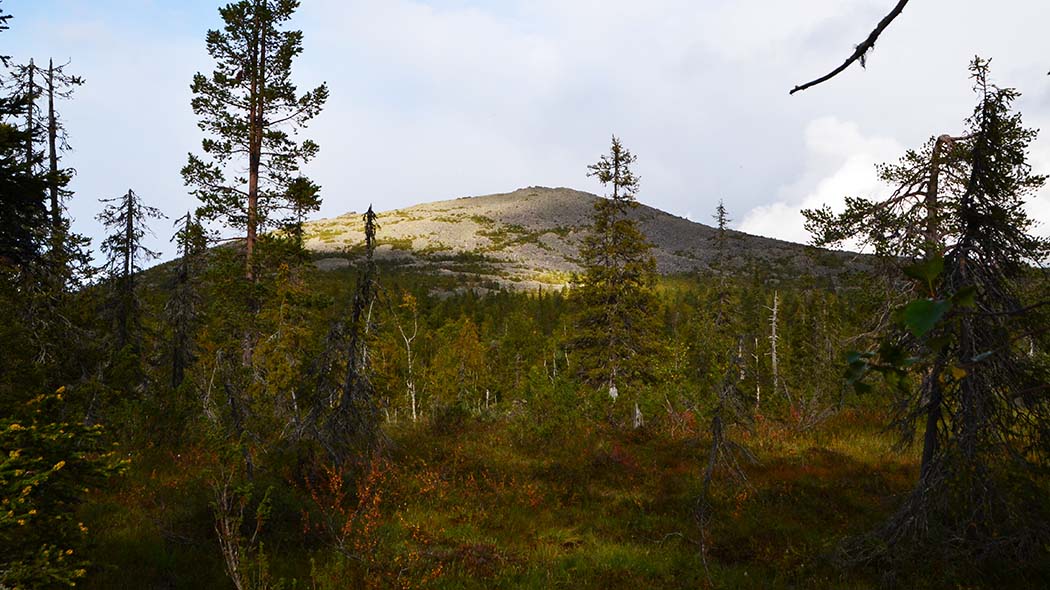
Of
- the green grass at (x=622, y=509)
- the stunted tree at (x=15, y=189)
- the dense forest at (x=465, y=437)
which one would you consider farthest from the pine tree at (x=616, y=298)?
the stunted tree at (x=15, y=189)

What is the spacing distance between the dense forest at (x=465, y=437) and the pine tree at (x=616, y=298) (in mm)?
2012

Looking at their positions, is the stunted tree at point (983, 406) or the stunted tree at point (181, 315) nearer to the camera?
the stunted tree at point (983, 406)

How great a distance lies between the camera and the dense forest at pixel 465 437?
614 centimetres

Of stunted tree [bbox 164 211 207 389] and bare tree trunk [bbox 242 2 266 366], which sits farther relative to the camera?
stunted tree [bbox 164 211 207 389]

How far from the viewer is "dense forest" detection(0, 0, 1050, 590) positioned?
6141mm

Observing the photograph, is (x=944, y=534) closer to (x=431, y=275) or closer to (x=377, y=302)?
(x=377, y=302)

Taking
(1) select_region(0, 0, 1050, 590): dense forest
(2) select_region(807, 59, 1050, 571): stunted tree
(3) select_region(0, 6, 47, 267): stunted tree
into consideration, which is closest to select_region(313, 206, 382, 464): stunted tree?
(1) select_region(0, 0, 1050, 590): dense forest

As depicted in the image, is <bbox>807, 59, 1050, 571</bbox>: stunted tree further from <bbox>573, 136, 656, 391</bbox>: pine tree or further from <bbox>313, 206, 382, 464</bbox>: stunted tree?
<bbox>573, 136, 656, 391</bbox>: pine tree

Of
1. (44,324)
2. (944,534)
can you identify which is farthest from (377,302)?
(944,534)

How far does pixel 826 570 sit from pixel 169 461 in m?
11.4

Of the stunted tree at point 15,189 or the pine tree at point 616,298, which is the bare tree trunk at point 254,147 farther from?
the pine tree at point 616,298

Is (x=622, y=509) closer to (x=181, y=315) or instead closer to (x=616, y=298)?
(x=616, y=298)

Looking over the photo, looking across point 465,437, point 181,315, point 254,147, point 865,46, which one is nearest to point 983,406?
point 865,46

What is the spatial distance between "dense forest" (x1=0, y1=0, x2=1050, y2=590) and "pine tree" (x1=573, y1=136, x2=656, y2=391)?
2.01m
